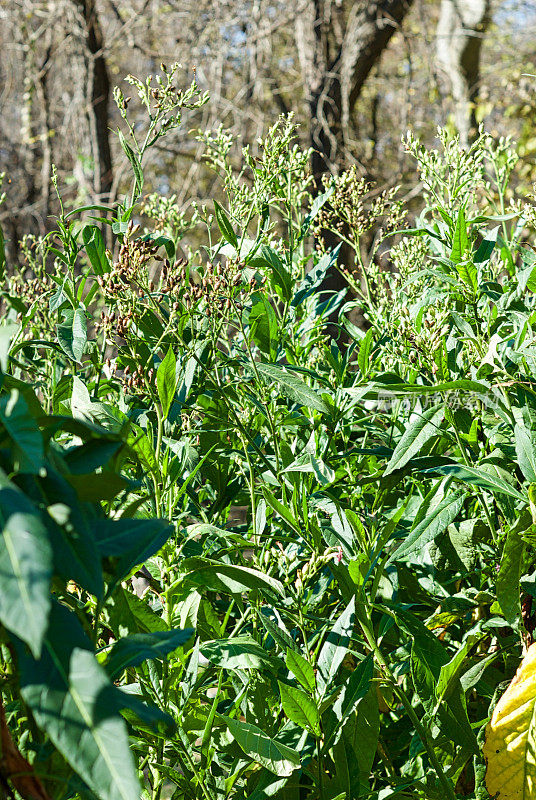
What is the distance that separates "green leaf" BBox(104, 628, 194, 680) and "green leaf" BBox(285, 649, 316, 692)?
0.76ft

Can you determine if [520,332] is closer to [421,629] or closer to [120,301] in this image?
[421,629]

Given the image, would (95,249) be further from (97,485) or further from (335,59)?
(335,59)

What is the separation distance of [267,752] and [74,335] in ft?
2.15

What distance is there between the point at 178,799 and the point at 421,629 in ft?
1.27

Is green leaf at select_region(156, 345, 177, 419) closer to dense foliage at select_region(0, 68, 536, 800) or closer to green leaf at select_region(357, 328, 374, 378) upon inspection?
dense foliage at select_region(0, 68, 536, 800)

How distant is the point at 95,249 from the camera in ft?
4.40

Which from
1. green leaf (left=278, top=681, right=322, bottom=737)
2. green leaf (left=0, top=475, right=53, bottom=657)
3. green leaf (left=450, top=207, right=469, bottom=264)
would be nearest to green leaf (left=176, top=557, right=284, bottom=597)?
green leaf (left=278, top=681, right=322, bottom=737)

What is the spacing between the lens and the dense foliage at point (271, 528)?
2.33ft

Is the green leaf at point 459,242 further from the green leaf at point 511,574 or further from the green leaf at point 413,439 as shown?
the green leaf at point 511,574

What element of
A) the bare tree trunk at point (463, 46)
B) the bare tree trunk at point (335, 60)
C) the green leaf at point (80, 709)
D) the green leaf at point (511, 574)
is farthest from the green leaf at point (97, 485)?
the bare tree trunk at point (463, 46)

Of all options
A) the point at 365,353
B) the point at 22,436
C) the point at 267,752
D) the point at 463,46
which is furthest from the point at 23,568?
the point at 463,46

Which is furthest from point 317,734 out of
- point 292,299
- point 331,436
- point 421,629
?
point 292,299

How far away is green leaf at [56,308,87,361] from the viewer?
4.06 feet

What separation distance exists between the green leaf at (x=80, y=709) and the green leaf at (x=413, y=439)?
1.93ft
